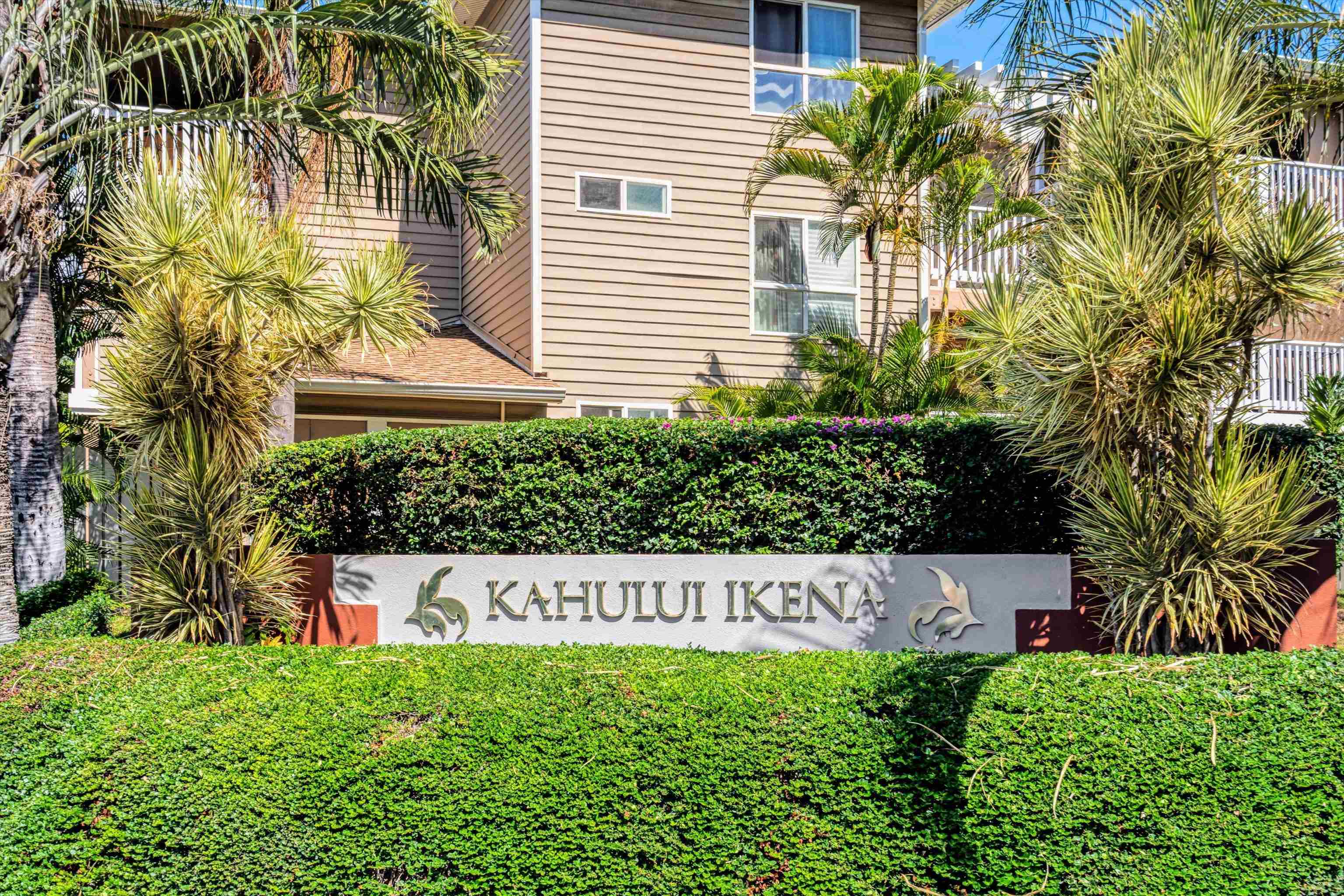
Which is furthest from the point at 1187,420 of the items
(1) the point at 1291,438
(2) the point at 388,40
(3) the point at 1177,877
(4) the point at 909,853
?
(2) the point at 388,40

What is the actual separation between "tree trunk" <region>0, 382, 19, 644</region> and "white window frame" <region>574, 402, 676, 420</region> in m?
6.77

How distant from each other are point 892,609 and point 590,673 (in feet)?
8.91

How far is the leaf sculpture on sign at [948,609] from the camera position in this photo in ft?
24.3

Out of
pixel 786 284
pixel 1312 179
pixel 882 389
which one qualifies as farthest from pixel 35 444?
pixel 1312 179

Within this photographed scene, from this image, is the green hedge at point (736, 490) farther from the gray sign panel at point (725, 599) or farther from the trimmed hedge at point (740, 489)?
the gray sign panel at point (725, 599)

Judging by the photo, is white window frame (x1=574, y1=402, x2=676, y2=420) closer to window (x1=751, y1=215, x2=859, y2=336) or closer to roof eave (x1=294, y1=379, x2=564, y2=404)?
roof eave (x1=294, y1=379, x2=564, y2=404)

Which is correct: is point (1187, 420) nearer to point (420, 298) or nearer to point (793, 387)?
point (793, 387)

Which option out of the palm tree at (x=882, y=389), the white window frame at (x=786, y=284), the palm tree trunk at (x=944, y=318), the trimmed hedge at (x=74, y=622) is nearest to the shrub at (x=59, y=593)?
the trimmed hedge at (x=74, y=622)

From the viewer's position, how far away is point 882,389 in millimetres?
10734

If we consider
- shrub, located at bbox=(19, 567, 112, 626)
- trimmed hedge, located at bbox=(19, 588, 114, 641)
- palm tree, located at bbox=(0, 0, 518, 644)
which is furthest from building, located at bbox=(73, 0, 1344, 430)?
trimmed hedge, located at bbox=(19, 588, 114, 641)

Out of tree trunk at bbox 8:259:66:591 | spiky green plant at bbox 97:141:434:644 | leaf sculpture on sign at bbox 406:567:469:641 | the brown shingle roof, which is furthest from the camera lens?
the brown shingle roof

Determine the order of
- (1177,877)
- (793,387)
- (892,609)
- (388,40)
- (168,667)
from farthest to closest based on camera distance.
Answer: (793,387) < (388,40) < (892,609) < (168,667) < (1177,877)

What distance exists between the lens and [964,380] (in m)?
10.7

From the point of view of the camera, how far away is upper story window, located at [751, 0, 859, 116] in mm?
14164
